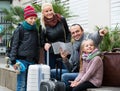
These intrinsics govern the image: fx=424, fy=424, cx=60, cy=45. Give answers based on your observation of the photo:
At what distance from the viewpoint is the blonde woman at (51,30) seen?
714 cm

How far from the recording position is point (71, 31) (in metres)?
7.01

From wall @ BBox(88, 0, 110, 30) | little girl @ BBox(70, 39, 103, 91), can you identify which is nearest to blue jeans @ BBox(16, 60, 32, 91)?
little girl @ BBox(70, 39, 103, 91)

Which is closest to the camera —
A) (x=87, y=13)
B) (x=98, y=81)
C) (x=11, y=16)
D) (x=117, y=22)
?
(x=98, y=81)

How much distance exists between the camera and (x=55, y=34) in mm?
7191

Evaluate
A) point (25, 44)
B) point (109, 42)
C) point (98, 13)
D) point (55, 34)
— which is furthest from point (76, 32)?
point (98, 13)

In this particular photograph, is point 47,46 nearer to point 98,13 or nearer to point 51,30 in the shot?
point 51,30

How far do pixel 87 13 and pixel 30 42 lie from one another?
559 centimetres

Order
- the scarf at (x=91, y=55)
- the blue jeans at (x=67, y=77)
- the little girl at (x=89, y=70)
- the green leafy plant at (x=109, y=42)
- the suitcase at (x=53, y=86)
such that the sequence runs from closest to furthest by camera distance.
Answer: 1. the suitcase at (x=53, y=86)
2. the little girl at (x=89, y=70)
3. the scarf at (x=91, y=55)
4. the blue jeans at (x=67, y=77)
5. the green leafy plant at (x=109, y=42)

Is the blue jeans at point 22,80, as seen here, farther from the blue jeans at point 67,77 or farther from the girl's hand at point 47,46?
the blue jeans at point 67,77

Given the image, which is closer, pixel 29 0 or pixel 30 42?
pixel 30 42

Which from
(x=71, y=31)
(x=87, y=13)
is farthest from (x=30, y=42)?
(x=87, y=13)

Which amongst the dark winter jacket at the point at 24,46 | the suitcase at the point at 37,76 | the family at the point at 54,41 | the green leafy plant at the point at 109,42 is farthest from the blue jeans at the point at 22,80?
the green leafy plant at the point at 109,42

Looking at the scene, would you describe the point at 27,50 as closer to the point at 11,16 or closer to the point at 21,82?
the point at 21,82

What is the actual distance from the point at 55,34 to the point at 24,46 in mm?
564
